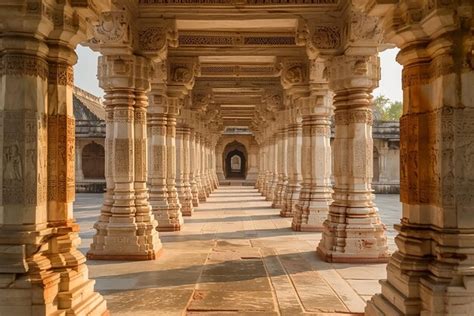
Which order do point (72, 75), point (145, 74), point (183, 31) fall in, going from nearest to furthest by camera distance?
point (72, 75)
point (145, 74)
point (183, 31)

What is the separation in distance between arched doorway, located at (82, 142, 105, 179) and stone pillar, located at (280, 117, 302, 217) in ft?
71.2

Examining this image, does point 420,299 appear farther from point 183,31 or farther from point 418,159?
point 183,31

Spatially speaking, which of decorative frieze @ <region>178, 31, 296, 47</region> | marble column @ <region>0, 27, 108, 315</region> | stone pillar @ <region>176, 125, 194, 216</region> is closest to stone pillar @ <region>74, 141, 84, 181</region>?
stone pillar @ <region>176, 125, 194, 216</region>

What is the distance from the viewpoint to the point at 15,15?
12.5 ft

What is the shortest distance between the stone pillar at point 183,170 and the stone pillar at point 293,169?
10.2 feet

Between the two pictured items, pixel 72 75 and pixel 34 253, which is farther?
pixel 72 75

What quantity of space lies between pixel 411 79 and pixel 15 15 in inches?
139

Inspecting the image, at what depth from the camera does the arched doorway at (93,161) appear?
3344 cm

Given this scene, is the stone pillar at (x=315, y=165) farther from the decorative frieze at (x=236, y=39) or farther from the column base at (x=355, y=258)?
the column base at (x=355, y=258)

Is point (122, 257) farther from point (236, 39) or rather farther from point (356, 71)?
point (236, 39)

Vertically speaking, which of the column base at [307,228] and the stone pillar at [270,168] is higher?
the stone pillar at [270,168]

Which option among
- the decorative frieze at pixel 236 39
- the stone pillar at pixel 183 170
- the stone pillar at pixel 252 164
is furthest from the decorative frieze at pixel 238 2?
the stone pillar at pixel 252 164

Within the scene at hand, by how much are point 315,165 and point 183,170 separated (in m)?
5.42

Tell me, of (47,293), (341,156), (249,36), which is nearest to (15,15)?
(47,293)
